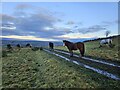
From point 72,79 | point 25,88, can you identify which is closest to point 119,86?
point 72,79

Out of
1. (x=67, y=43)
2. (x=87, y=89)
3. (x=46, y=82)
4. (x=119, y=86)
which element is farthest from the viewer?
(x=67, y=43)

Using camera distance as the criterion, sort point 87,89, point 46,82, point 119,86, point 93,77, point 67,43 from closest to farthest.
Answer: point 87,89 < point 119,86 < point 46,82 < point 93,77 < point 67,43

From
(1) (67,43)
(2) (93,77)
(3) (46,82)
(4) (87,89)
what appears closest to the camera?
(4) (87,89)

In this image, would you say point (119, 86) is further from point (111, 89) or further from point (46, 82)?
point (46, 82)

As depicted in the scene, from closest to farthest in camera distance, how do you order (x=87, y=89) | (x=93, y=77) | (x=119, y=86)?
(x=87, y=89)
(x=119, y=86)
(x=93, y=77)

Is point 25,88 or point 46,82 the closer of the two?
point 25,88

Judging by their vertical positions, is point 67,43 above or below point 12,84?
above

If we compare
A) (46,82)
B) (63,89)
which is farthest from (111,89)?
(46,82)

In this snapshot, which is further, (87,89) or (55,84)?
(55,84)

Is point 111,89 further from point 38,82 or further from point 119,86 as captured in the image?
point 38,82
